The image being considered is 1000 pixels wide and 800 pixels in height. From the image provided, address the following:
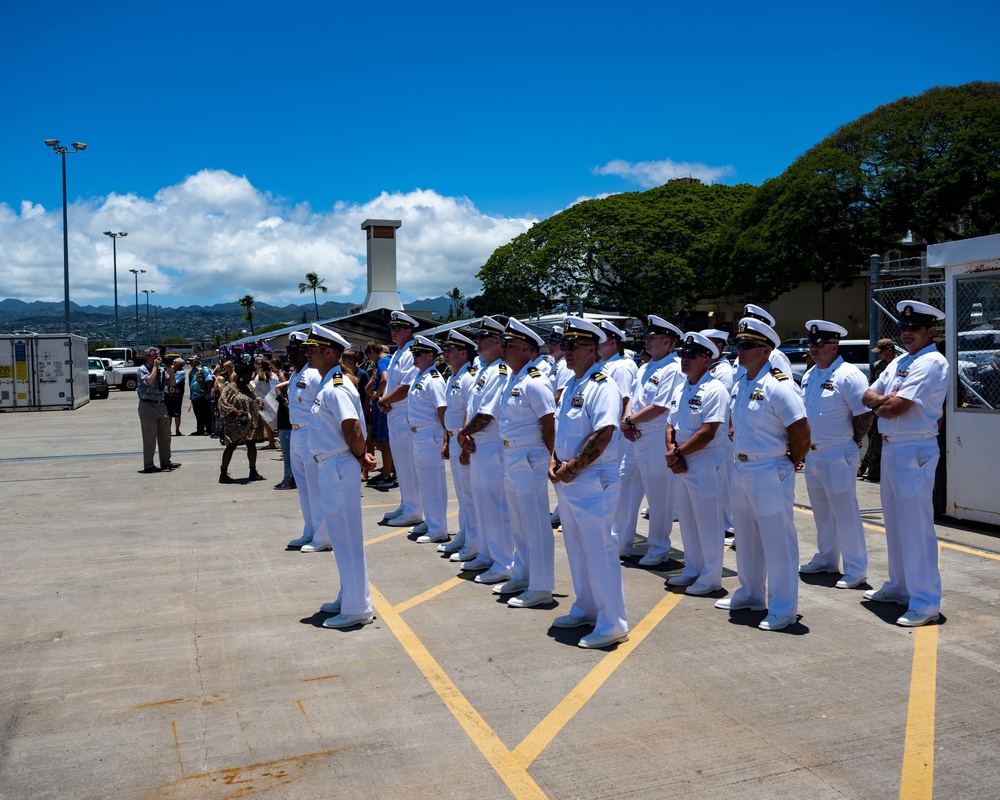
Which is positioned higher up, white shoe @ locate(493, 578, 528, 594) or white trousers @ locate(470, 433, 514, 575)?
white trousers @ locate(470, 433, 514, 575)

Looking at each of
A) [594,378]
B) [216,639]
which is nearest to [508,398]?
[594,378]

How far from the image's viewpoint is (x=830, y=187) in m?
39.4

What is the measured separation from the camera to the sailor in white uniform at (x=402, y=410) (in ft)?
30.3

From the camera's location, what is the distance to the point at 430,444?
8.70m

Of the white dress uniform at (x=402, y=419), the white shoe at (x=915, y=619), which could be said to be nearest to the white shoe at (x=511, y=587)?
the white dress uniform at (x=402, y=419)

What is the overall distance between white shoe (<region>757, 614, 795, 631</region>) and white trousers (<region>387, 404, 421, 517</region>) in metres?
4.35

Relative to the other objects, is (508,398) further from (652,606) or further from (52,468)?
(52,468)

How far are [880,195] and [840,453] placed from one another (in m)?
36.1

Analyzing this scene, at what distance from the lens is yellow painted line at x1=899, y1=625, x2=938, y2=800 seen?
375 centimetres

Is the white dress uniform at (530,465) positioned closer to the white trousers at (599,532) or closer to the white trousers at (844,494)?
the white trousers at (599,532)

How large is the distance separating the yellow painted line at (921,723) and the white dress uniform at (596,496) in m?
1.75

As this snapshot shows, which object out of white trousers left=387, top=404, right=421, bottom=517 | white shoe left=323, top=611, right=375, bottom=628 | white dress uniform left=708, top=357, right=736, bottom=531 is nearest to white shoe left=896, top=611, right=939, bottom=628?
white dress uniform left=708, top=357, right=736, bottom=531

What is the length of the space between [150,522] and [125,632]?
13.7ft

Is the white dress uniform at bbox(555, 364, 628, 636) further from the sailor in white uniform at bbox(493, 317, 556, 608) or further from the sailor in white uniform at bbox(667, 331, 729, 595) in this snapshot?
the sailor in white uniform at bbox(667, 331, 729, 595)
